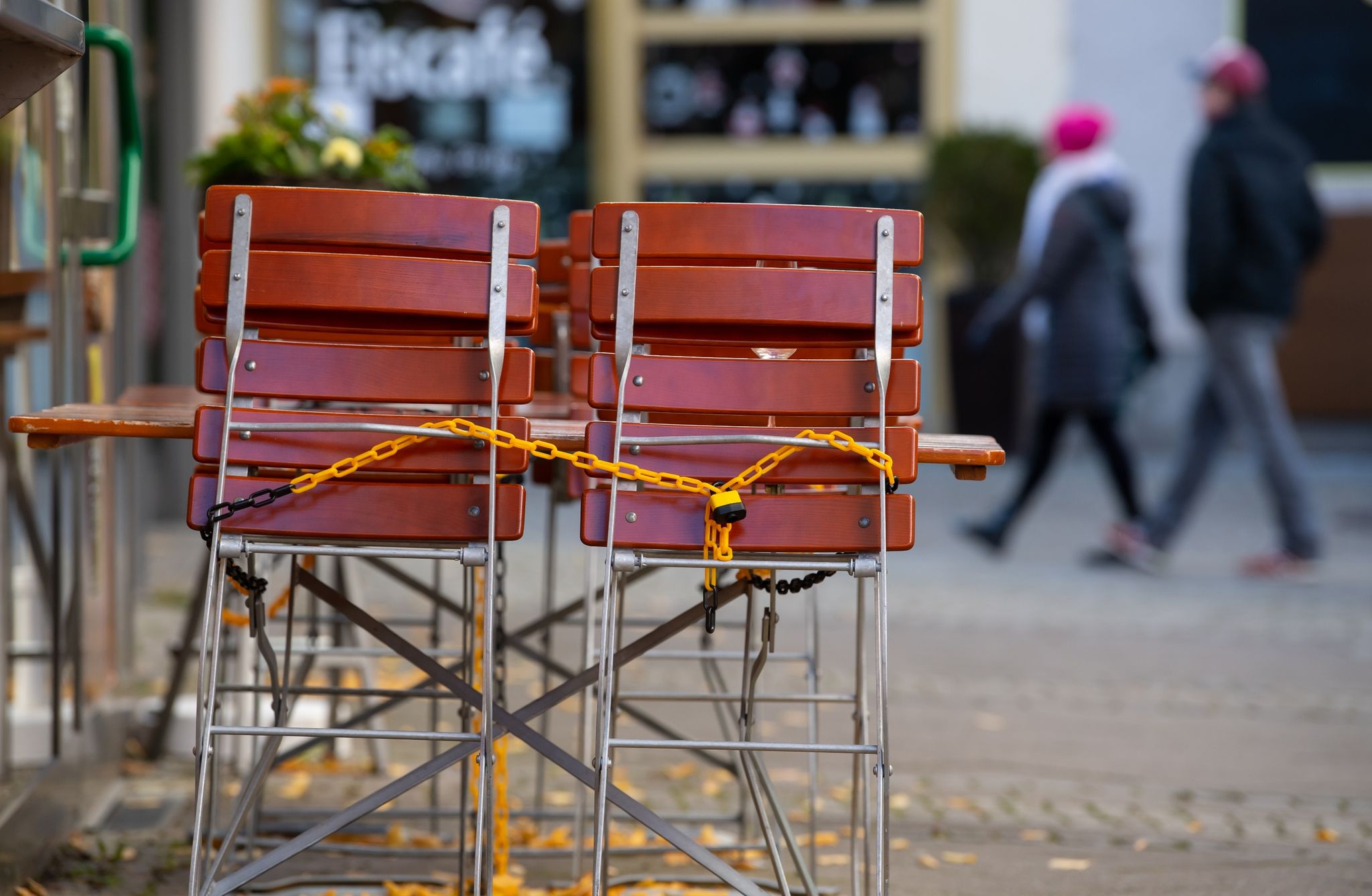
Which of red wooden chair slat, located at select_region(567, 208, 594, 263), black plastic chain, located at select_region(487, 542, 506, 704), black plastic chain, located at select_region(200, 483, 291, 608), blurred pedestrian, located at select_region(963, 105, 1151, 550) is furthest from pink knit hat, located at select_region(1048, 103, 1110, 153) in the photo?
black plastic chain, located at select_region(200, 483, 291, 608)

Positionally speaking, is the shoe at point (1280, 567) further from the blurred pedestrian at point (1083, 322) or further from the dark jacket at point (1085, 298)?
the dark jacket at point (1085, 298)

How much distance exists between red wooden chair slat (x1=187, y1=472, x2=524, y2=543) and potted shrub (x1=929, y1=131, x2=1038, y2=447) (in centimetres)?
872

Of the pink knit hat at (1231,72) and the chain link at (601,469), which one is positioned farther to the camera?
the pink knit hat at (1231,72)

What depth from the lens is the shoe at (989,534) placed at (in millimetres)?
7602

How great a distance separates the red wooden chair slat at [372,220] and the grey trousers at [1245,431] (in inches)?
209

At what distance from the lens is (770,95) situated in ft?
39.5

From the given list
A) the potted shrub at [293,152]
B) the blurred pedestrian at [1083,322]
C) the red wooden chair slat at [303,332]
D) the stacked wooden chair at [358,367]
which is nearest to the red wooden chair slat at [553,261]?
the potted shrub at [293,152]

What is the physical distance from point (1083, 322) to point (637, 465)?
5.26 meters

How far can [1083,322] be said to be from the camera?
296 inches

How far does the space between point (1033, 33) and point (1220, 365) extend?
504 cm

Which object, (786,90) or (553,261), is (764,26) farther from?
(553,261)

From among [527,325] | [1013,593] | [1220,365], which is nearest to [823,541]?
[527,325]

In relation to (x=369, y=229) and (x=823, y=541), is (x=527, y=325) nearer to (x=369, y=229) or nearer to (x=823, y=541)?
(x=369, y=229)

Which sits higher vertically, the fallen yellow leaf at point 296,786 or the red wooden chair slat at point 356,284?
the red wooden chair slat at point 356,284
